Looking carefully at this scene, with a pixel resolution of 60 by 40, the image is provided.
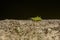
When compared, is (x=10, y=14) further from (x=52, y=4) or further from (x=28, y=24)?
(x=52, y=4)

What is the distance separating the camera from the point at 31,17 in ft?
6.28

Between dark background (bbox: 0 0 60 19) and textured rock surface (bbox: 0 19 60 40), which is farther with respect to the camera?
dark background (bbox: 0 0 60 19)

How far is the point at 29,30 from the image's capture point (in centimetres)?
163

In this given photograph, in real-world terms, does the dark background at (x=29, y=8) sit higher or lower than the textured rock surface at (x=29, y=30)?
higher

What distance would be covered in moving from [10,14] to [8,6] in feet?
0.38

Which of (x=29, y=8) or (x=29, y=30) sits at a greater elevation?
(x=29, y=8)

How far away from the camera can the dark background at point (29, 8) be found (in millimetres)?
1938

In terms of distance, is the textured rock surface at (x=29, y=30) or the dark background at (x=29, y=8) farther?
the dark background at (x=29, y=8)

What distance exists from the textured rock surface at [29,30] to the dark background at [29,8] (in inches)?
7.7

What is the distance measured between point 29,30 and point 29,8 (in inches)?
17.1

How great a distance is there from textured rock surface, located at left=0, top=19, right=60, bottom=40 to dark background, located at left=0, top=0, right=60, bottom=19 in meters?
0.20

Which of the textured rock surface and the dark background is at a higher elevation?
the dark background

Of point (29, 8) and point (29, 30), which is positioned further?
point (29, 8)

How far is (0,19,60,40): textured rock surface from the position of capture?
5.15 feet
